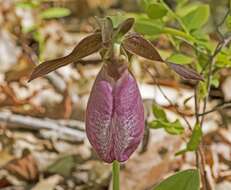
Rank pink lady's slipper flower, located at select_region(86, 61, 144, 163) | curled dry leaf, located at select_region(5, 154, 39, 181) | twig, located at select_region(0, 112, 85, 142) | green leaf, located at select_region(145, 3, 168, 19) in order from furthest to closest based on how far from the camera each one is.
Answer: twig, located at select_region(0, 112, 85, 142) → curled dry leaf, located at select_region(5, 154, 39, 181) → green leaf, located at select_region(145, 3, 168, 19) → pink lady's slipper flower, located at select_region(86, 61, 144, 163)

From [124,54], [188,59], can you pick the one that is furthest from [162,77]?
[124,54]

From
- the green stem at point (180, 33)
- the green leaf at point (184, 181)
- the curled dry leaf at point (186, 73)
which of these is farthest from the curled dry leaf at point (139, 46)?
the green stem at point (180, 33)

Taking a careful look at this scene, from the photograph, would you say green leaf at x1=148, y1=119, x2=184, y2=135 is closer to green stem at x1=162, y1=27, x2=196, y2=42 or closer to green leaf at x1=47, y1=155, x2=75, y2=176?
green stem at x1=162, y1=27, x2=196, y2=42

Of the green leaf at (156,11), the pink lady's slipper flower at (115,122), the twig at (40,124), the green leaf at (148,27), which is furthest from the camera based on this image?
the twig at (40,124)

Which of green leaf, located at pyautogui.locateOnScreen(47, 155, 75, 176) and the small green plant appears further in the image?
green leaf, located at pyautogui.locateOnScreen(47, 155, 75, 176)

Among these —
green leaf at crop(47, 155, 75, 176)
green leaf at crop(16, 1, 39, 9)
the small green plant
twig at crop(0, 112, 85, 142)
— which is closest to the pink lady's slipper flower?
the small green plant

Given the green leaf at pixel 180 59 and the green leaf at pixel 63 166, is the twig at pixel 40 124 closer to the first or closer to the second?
the green leaf at pixel 63 166

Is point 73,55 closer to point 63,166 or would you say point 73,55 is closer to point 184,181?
point 184,181
